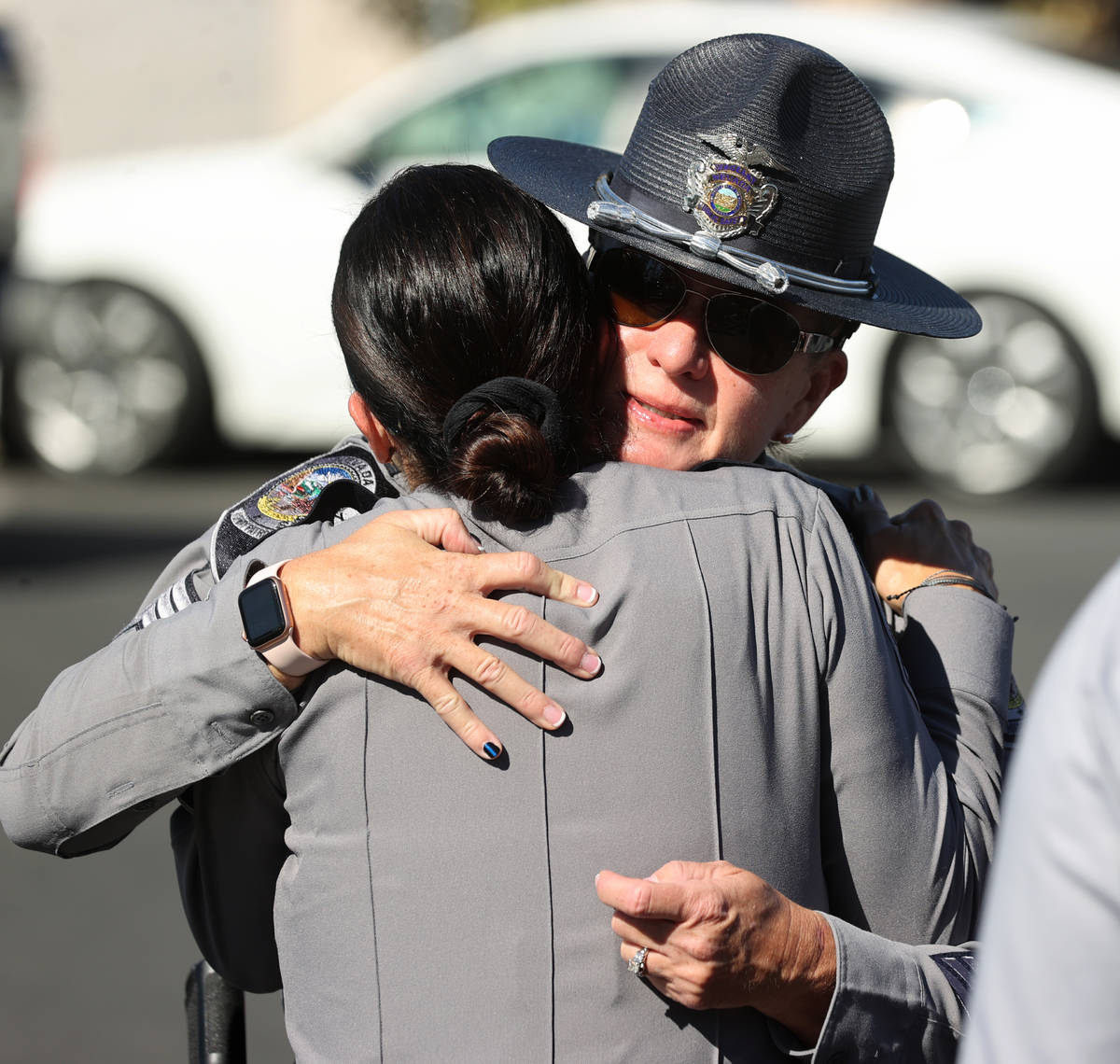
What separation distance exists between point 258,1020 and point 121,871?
0.84m

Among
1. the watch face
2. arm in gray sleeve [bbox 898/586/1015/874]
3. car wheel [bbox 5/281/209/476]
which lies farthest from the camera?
car wheel [bbox 5/281/209/476]

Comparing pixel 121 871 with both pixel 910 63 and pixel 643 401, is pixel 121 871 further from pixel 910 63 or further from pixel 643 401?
pixel 910 63

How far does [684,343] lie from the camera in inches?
75.2

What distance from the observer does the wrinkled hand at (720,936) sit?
1446mm

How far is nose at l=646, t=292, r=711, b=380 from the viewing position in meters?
1.90

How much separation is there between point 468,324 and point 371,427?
231 millimetres

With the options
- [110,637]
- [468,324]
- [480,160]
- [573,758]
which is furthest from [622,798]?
[480,160]

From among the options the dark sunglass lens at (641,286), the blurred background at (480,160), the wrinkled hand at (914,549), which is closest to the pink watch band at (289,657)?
the dark sunglass lens at (641,286)

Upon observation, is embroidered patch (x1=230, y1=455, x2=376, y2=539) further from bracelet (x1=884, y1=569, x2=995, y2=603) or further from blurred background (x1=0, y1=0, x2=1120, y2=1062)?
blurred background (x1=0, y1=0, x2=1120, y2=1062)

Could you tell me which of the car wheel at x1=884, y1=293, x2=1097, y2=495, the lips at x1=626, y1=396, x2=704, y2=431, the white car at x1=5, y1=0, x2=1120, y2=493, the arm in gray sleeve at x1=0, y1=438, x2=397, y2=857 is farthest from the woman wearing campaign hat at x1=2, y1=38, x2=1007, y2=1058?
the car wheel at x1=884, y1=293, x2=1097, y2=495

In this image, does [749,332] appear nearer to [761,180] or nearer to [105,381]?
[761,180]

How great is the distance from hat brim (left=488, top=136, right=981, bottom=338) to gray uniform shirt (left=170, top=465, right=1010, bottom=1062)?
1.25 feet

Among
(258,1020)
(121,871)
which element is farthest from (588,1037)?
(121,871)

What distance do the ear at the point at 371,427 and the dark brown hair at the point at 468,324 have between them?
0.06 m
